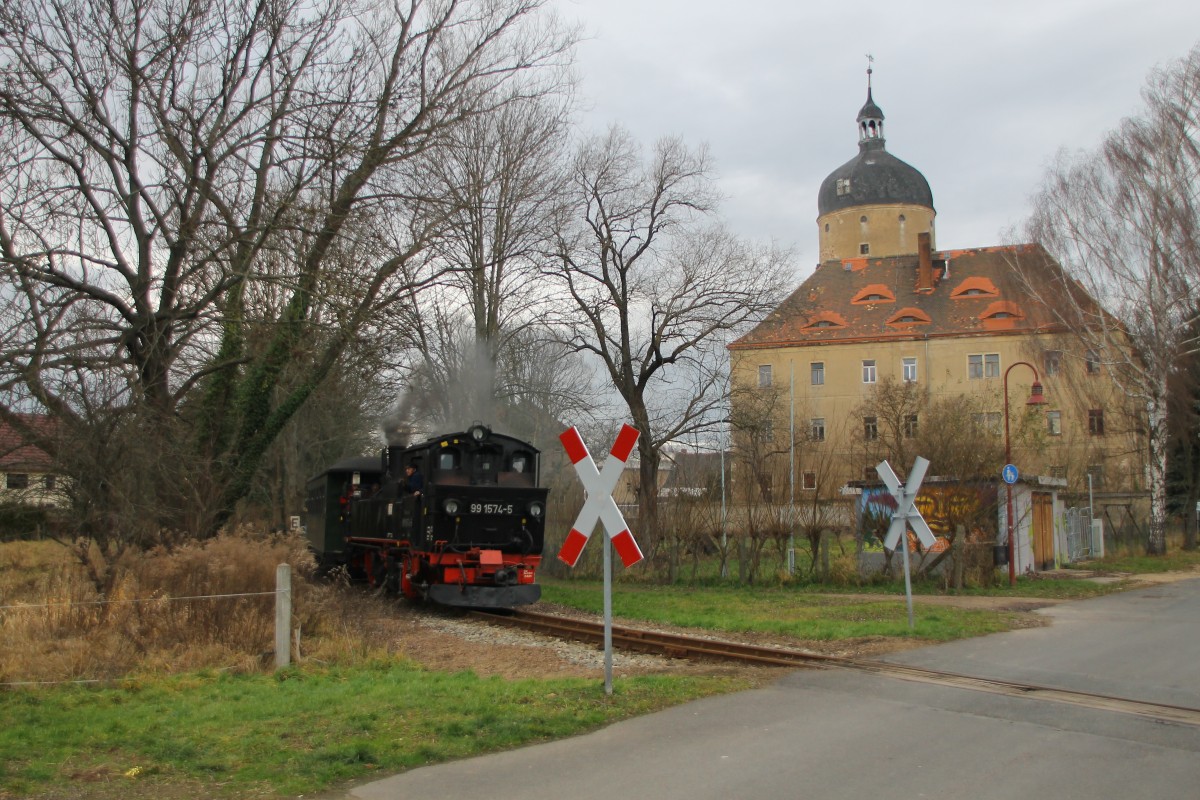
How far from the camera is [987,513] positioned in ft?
74.0

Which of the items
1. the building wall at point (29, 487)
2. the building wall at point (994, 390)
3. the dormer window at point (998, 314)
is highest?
the dormer window at point (998, 314)

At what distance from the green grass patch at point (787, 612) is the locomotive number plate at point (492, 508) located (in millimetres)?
2668

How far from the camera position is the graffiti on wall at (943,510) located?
2197cm

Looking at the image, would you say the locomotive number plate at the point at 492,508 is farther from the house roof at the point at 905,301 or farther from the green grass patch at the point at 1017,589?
the house roof at the point at 905,301

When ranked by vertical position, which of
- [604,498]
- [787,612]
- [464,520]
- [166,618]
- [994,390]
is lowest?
[787,612]

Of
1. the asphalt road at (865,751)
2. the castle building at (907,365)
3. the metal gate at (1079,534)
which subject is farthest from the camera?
the metal gate at (1079,534)

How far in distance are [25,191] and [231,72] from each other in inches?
162

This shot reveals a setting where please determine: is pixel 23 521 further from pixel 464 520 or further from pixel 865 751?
pixel 865 751

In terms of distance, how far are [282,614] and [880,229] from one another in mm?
66154

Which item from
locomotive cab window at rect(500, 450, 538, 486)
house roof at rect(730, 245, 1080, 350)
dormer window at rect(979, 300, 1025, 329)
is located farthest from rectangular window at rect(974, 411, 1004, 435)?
dormer window at rect(979, 300, 1025, 329)

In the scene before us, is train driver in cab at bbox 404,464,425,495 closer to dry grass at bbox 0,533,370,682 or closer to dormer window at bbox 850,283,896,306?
dry grass at bbox 0,533,370,682

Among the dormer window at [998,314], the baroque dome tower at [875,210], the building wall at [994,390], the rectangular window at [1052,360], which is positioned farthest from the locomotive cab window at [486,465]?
the baroque dome tower at [875,210]

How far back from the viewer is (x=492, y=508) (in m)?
18.5

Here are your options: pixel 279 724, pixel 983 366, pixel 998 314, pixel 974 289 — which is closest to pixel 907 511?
pixel 279 724
